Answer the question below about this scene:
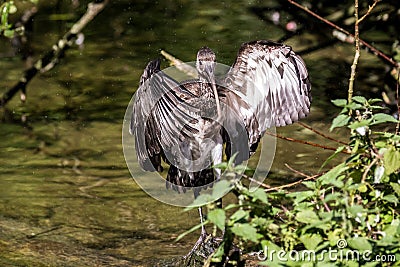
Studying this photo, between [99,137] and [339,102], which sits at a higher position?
[339,102]

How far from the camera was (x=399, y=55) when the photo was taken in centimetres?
614

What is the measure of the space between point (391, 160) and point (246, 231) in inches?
22.8

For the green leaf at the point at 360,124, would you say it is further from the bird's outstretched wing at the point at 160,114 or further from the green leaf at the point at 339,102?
the bird's outstretched wing at the point at 160,114

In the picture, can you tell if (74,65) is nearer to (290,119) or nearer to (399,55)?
(399,55)

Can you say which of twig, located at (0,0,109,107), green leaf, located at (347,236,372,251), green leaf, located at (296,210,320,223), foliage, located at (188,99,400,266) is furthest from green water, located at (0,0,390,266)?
green leaf, located at (347,236,372,251)

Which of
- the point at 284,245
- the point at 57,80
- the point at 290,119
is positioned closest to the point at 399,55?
the point at 290,119

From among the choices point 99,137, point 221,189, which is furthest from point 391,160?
point 99,137

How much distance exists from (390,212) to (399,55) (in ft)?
10.2

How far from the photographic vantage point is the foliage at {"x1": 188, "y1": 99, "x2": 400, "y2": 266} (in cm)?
284

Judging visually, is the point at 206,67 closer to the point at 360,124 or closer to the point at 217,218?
the point at 360,124

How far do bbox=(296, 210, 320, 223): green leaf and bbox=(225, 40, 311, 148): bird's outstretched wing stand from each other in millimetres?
1590

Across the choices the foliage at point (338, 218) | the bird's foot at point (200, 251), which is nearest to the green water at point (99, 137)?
A: the bird's foot at point (200, 251)

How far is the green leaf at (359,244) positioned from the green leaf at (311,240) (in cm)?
19

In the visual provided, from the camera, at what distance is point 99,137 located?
6.45 m
